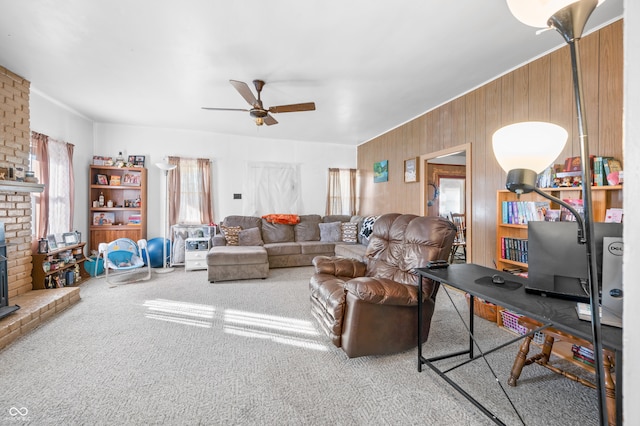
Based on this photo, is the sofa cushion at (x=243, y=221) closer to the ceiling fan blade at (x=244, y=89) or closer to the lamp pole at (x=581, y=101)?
the ceiling fan blade at (x=244, y=89)

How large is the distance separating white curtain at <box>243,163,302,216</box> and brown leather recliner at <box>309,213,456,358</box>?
378cm

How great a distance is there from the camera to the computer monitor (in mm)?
1211

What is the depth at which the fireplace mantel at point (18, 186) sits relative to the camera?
2.67 meters

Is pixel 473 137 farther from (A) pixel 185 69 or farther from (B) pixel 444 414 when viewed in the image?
(A) pixel 185 69

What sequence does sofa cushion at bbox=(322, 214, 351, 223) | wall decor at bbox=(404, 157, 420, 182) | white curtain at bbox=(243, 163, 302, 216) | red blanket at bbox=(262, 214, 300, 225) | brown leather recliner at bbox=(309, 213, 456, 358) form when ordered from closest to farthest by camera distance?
brown leather recliner at bbox=(309, 213, 456, 358) < wall decor at bbox=(404, 157, 420, 182) < red blanket at bbox=(262, 214, 300, 225) < white curtain at bbox=(243, 163, 302, 216) < sofa cushion at bbox=(322, 214, 351, 223)

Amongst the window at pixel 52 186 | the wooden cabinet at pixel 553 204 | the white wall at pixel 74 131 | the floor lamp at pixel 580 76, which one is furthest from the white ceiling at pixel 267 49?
the floor lamp at pixel 580 76

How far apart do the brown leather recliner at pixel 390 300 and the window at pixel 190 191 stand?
3.79 meters

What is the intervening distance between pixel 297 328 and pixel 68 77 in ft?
12.5

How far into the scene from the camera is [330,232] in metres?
Result: 5.61

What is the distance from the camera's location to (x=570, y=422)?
1431 millimetres

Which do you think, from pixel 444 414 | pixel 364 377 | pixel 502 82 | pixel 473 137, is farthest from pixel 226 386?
pixel 502 82

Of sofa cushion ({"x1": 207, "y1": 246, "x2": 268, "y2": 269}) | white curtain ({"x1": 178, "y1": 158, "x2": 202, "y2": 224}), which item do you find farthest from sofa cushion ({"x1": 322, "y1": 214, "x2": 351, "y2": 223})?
white curtain ({"x1": 178, "y1": 158, "x2": 202, "y2": 224})

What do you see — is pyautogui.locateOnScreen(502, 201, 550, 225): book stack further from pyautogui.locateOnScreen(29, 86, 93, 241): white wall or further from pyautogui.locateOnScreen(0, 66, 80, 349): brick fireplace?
pyautogui.locateOnScreen(29, 86, 93, 241): white wall

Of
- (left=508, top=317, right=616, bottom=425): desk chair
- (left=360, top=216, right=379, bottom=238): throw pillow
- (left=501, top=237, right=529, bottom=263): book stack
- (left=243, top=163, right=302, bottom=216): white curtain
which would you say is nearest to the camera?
(left=508, top=317, right=616, bottom=425): desk chair
